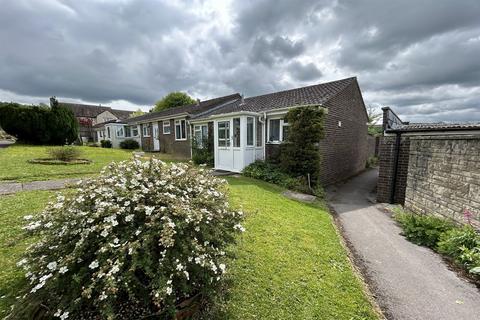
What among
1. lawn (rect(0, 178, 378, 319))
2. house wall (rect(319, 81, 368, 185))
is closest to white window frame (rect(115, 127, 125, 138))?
lawn (rect(0, 178, 378, 319))

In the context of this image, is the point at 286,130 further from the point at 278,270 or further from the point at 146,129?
the point at 146,129

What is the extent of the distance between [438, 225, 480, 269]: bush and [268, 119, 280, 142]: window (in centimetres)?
730

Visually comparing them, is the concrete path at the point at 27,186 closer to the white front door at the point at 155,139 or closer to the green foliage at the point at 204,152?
the green foliage at the point at 204,152

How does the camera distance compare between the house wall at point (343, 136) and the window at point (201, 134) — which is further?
the window at point (201, 134)

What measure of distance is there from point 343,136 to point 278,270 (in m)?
10.3

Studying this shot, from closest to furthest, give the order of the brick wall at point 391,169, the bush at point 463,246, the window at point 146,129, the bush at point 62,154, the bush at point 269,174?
the bush at point 463,246
the brick wall at point 391,169
the bush at point 269,174
the bush at point 62,154
the window at point 146,129

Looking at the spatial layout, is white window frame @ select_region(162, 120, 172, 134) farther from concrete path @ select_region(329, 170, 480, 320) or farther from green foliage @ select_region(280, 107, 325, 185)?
concrete path @ select_region(329, 170, 480, 320)

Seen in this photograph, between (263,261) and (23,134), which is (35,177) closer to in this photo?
(263,261)

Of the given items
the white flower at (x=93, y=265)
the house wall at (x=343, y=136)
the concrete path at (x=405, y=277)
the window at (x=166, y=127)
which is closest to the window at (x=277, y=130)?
the house wall at (x=343, y=136)

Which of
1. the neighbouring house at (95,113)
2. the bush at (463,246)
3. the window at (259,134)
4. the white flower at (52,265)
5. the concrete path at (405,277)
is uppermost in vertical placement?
the neighbouring house at (95,113)

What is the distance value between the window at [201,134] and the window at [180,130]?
8.37 ft

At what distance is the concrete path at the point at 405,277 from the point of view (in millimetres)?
2900

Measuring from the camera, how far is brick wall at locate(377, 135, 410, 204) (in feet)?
25.3

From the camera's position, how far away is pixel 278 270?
3.40m
